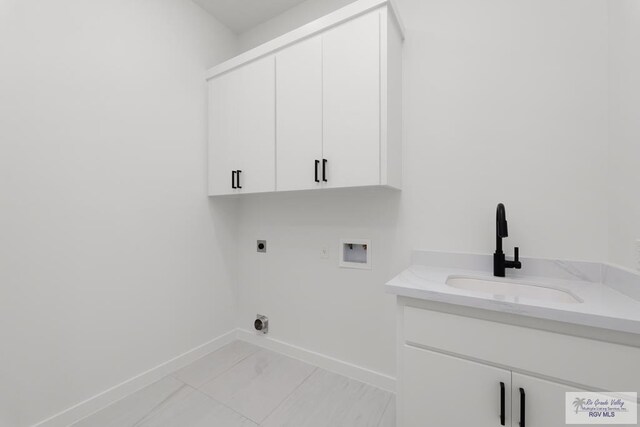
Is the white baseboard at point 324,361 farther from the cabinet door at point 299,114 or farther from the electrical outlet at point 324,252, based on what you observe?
the cabinet door at point 299,114

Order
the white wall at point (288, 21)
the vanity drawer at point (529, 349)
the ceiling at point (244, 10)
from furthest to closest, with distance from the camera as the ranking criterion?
the ceiling at point (244, 10) < the white wall at point (288, 21) < the vanity drawer at point (529, 349)

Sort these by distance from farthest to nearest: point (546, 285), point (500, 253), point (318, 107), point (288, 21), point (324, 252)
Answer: point (288, 21) → point (324, 252) → point (318, 107) → point (500, 253) → point (546, 285)

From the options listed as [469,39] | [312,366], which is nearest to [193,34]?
[469,39]

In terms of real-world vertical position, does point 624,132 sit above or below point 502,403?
above

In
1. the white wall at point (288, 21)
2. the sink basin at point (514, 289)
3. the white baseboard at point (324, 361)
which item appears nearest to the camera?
the sink basin at point (514, 289)

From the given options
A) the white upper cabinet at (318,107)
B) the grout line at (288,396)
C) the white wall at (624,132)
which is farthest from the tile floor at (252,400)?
the white wall at (624,132)

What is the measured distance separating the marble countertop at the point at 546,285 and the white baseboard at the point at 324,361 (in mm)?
787

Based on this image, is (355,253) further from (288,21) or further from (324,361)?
(288,21)

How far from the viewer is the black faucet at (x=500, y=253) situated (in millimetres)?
1243

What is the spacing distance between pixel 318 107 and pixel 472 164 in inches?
36.4

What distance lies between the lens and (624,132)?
42.5 inches

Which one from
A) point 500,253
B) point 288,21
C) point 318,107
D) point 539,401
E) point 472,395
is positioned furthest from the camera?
point 288,21

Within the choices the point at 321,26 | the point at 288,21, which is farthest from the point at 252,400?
the point at 288,21

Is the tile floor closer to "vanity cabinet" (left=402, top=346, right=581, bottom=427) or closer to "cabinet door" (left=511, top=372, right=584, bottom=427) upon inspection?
"vanity cabinet" (left=402, top=346, right=581, bottom=427)
